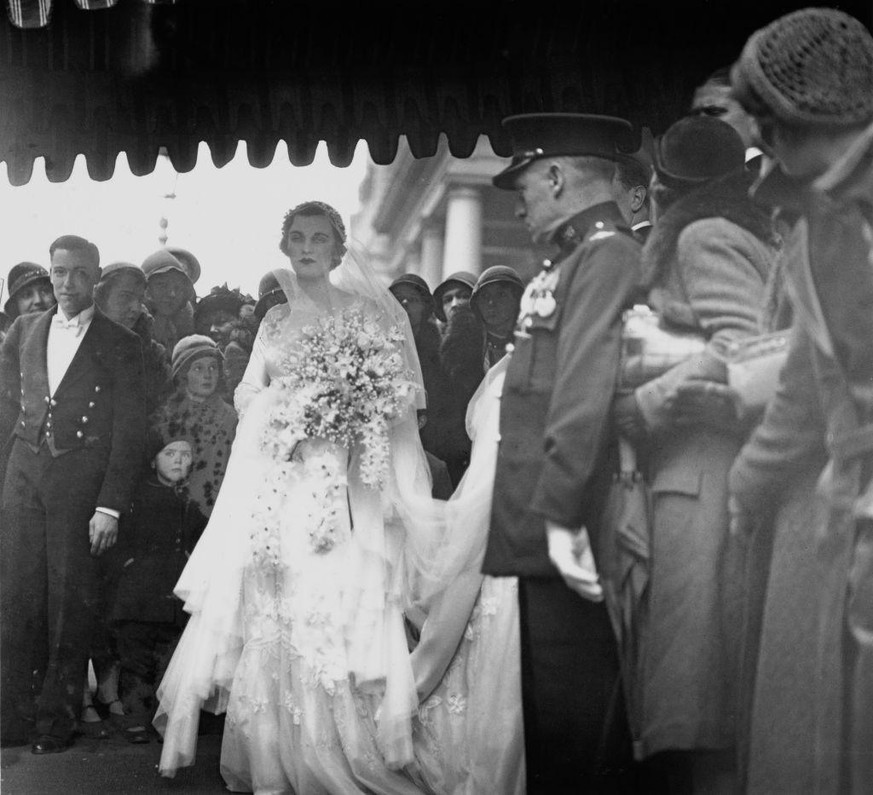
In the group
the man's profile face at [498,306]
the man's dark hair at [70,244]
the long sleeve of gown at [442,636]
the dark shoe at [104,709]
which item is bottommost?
the dark shoe at [104,709]

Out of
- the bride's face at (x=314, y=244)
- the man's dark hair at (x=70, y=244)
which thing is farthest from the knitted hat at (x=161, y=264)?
the bride's face at (x=314, y=244)

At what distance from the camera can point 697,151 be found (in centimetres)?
545

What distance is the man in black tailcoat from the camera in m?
6.30

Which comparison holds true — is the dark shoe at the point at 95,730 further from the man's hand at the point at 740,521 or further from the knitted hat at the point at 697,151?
the knitted hat at the point at 697,151

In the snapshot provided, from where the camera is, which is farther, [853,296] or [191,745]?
A: [191,745]

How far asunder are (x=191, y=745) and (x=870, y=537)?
A: 111 inches

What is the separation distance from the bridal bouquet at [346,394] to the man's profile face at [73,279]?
3.09 ft

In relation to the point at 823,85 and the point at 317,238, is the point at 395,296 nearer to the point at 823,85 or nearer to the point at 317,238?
the point at 317,238

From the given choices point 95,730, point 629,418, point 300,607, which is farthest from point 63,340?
point 629,418

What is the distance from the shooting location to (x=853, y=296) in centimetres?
490

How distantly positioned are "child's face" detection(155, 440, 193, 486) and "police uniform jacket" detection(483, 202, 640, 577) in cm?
156

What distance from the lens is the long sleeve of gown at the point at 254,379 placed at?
6324 millimetres

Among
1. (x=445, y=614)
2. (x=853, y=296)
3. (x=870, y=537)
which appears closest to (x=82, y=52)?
(x=445, y=614)

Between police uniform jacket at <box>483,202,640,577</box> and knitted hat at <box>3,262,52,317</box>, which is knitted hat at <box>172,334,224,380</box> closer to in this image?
knitted hat at <box>3,262,52,317</box>
